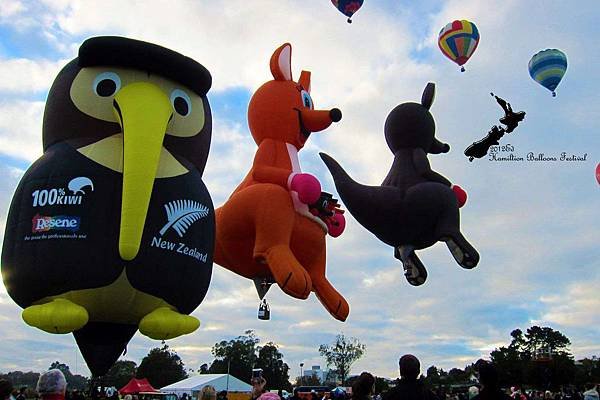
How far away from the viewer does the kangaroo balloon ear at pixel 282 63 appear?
11273 millimetres

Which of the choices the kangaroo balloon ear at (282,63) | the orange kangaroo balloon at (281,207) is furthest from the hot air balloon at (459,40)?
the kangaroo balloon ear at (282,63)

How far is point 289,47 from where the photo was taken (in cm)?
1153

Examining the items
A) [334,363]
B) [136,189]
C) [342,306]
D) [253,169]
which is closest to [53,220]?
[136,189]

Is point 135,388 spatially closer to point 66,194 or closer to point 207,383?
point 207,383

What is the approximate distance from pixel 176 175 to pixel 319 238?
313cm

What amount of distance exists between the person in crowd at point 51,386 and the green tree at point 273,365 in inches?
1730

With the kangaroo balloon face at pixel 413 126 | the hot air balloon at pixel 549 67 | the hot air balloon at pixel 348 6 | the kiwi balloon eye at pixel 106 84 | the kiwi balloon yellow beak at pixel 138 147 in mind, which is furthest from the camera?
Result: the hot air balloon at pixel 549 67

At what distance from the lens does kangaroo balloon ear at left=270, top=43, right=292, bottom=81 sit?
37.0 feet

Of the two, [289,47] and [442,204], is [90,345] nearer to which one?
[442,204]

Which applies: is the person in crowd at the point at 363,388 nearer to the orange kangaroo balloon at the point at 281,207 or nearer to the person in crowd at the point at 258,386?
the person in crowd at the point at 258,386

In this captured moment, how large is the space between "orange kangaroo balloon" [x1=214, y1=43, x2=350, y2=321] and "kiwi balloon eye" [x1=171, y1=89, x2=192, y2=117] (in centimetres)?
194

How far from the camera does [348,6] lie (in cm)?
1404

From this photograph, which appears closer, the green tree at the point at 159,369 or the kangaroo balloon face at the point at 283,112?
the kangaroo balloon face at the point at 283,112

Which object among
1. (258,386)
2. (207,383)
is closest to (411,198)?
(258,386)
